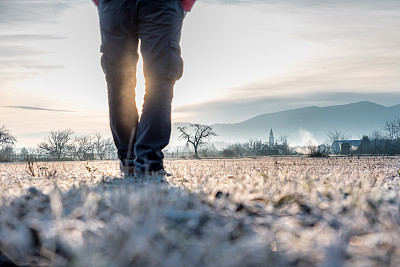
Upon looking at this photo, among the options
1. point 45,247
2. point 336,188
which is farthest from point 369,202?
point 45,247

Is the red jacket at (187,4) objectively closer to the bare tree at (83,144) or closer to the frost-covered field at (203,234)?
the frost-covered field at (203,234)

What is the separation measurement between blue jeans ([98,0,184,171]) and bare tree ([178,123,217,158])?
67.3 meters

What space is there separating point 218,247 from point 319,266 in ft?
0.63

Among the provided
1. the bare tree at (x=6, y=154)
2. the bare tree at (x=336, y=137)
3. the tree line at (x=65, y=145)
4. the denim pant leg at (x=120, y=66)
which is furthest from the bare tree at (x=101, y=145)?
the denim pant leg at (x=120, y=66)

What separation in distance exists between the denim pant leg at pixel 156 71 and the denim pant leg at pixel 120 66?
145mm

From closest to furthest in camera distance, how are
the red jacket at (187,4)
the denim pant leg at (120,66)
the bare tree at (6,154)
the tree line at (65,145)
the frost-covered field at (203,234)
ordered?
the frost-covered field at (203,234)
the denim pant leg at (120,66)
the red jacket at (187,4)
the bare tree at (6,154)
the tree line at (65,145)

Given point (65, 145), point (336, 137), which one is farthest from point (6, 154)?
point (336, 137)

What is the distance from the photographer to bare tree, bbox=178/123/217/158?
233ft

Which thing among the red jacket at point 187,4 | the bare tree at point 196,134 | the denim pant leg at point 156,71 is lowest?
the denim pant leg at point 156,71

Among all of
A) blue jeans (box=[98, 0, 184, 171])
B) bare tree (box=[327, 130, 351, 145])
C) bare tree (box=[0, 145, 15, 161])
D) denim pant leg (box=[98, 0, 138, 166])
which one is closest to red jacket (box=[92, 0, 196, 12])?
blue jeans (box=[98, 0, 184, 171])

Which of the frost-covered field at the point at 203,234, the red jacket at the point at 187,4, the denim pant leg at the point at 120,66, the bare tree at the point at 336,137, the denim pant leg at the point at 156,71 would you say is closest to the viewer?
the frost-covered field at the point at 203,234

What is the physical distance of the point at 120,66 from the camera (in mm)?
3047

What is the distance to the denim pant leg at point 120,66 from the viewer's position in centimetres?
290

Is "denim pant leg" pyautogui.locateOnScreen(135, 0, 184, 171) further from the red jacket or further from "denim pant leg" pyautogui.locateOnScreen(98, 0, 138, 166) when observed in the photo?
the red jacket
